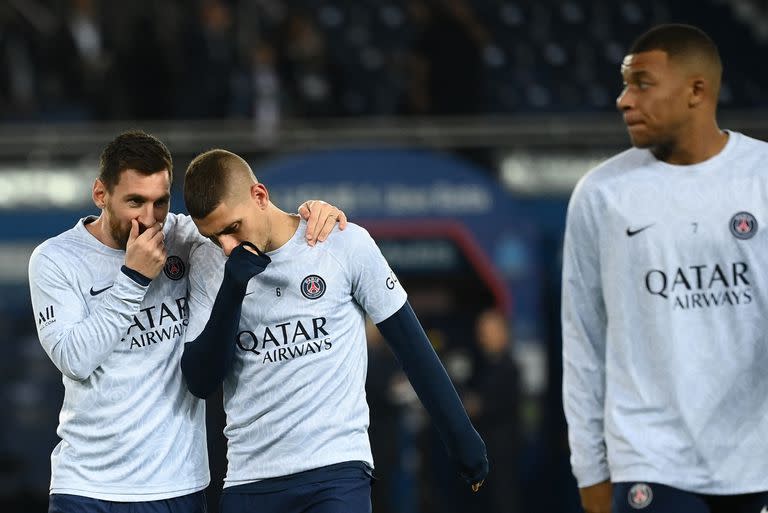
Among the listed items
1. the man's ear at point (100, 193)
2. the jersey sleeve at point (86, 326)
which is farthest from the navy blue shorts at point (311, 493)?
the man's ear at point (100, 193)

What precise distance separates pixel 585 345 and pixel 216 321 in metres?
1.20

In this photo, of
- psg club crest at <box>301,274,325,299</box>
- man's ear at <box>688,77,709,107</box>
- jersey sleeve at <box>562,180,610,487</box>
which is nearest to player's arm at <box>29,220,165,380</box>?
psg club crest at <box>301,274,325,299</box>

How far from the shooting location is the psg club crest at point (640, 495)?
4.16 metres

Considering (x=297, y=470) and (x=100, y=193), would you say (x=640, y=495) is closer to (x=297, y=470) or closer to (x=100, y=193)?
(x=297, y=470)

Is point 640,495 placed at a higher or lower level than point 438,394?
lower

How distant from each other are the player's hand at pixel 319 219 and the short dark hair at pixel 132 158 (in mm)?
476

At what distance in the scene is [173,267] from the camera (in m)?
4.59

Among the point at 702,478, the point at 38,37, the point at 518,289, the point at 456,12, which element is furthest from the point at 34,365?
the point at 702,478

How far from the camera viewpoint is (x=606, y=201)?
4.40 metres

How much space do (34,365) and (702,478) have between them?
32.7 ft

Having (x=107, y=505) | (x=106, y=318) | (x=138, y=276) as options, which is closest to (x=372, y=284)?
(x=138, y=276)

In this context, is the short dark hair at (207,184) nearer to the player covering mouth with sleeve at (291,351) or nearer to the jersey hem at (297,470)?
the player covering mouth with sleeve at (291,351)

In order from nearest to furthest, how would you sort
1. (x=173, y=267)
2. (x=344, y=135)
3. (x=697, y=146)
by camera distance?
(x=697, y=146), (x=173, y=267), (x=344, y=135)

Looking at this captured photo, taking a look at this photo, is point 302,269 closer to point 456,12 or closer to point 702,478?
point 702,478
